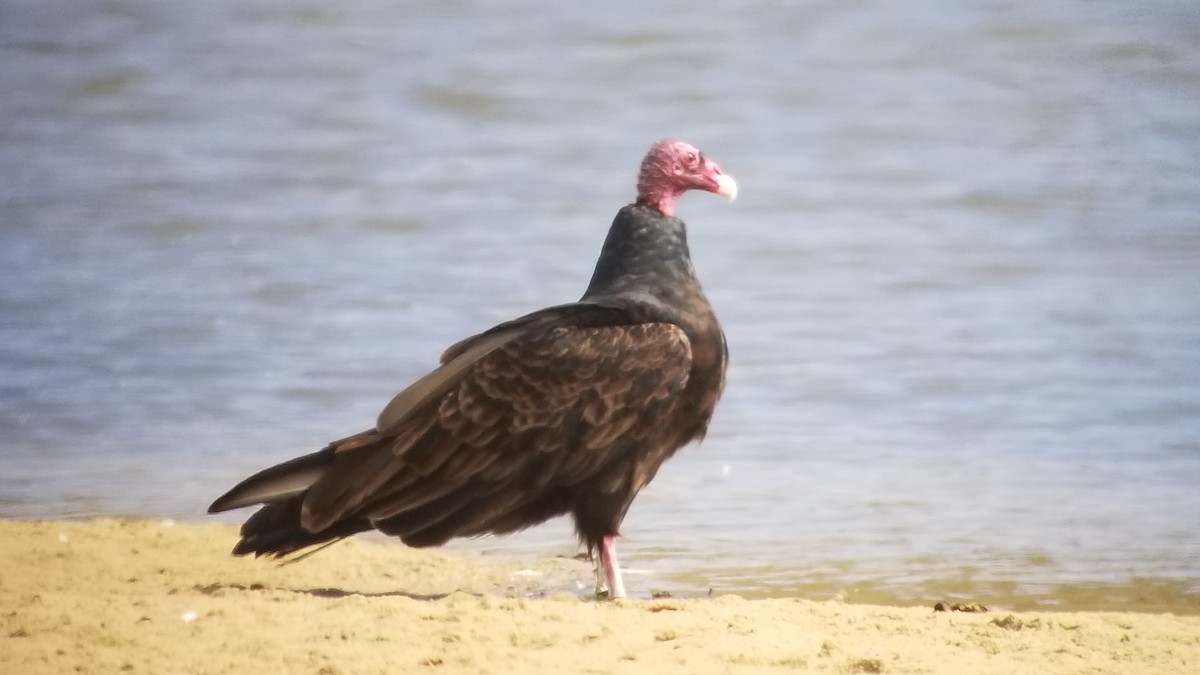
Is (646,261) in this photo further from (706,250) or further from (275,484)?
(706,250)

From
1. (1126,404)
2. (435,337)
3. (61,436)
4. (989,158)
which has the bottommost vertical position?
(61,436)

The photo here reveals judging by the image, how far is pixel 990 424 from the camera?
274 inches

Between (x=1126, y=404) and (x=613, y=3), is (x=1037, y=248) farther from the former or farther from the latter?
(x=613, y=3)

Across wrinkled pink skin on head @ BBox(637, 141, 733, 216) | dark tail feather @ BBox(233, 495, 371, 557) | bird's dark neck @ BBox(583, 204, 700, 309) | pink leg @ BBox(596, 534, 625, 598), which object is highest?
wrinkled pink skin on head @ BBox(637, 141, 733, 216)

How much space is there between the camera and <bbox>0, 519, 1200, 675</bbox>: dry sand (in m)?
3.51

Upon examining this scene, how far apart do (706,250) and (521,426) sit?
5878mm

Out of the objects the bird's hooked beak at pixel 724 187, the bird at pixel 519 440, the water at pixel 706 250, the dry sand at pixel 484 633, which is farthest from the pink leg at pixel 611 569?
the bird's hooked beak at pixel 724 187

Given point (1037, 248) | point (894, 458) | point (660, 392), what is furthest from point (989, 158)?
point (660, 392)

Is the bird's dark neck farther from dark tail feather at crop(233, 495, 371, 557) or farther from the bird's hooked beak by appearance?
dark tail feather at crop(233, 495, 371, 557)

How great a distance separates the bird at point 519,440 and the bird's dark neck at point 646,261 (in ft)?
0.31

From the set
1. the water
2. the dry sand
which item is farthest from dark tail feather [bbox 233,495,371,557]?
the water

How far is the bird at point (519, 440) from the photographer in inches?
169

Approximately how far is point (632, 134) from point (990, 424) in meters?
5.64

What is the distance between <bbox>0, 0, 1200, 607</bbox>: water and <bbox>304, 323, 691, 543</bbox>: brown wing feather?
79cm
